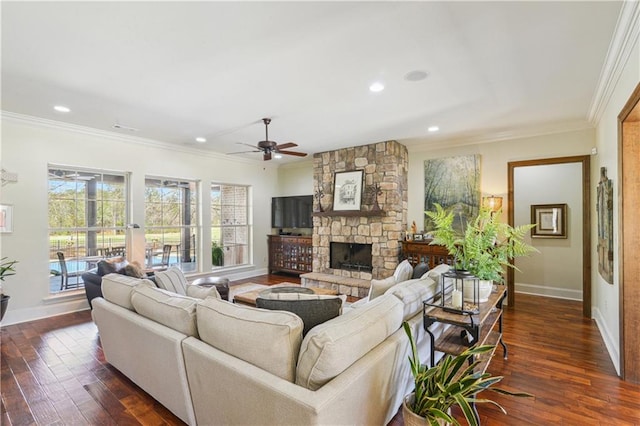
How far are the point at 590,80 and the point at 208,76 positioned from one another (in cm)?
381

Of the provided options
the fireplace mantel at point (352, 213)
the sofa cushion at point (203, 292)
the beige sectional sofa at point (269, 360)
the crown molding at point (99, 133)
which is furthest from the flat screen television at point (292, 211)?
the beige sectional sofa at point (269, 360)

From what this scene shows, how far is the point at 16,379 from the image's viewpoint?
267 centimetres

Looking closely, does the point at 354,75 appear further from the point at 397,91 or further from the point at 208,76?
the point at 208,76

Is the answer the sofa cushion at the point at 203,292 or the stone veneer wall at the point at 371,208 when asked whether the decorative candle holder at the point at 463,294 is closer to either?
the sofa cushion at the point at 203,292

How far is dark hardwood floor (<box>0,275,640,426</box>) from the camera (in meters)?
2.17

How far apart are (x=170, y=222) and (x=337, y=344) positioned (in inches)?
212

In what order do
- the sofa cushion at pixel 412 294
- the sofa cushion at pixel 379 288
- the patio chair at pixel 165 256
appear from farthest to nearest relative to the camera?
the patio chair at pixel 165 256
the sofa cushion at pixel 379 288
the sofa cushion at pixel 412 294

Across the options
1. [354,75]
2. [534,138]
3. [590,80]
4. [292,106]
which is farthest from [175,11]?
[534,138]

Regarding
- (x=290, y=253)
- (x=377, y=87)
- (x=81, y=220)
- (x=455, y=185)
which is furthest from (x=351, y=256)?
(x=81, y=220)

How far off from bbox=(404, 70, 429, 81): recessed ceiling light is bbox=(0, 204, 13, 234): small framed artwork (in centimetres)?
521

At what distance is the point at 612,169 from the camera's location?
3.10 meters

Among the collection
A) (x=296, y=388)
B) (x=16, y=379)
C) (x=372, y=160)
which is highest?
(x=372, y=160)

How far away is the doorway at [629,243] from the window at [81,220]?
648cm

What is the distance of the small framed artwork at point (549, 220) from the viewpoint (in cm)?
538
